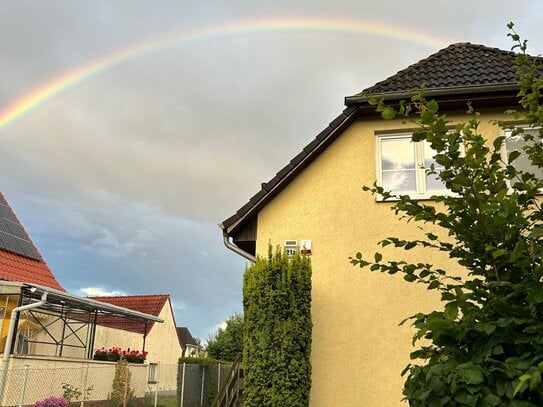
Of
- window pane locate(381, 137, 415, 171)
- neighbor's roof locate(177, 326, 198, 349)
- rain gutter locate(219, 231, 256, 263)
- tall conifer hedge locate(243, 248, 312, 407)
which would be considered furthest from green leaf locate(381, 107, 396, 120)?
neighbor's roof locate(177, 326, 198, 349)

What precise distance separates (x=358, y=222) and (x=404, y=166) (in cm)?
134

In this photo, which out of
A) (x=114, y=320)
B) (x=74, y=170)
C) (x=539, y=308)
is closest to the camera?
(x=539, y=308)

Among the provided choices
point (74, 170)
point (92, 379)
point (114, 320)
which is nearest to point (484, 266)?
point (92, 379)

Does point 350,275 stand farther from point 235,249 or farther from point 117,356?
point 117,356

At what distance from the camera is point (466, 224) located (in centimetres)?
256

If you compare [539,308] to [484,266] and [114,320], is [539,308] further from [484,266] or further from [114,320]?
[114,320]

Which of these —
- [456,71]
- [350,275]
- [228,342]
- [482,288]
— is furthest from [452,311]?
[228,342]

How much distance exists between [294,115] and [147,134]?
26.4ft

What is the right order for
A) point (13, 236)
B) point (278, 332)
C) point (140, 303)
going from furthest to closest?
1. point (140, 303)
2. point (13, 236)
3. point (278, 332)

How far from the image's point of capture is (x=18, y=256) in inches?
591

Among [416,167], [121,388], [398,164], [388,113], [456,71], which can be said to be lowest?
[121,388]

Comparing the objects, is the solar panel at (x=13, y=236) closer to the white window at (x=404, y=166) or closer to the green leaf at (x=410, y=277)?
the white window at (x=404, y=166)

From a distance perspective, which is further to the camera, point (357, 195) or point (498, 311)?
point (357, 195)

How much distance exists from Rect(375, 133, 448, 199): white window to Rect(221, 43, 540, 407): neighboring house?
0.7 inches
